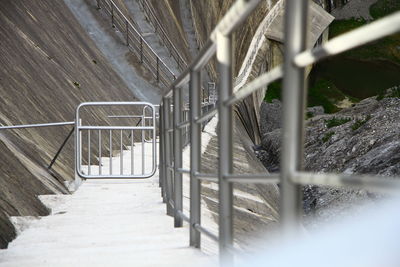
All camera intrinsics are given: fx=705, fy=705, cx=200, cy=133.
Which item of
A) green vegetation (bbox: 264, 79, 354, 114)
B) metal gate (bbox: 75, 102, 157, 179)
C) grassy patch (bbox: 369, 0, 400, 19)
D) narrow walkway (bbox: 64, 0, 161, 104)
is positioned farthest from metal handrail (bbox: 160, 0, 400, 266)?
grassy patch (bbox: 369, 0, 400, 19)

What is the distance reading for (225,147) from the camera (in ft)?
8.88

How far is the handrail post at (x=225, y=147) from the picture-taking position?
2.65 metres

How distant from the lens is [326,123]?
99.5ft

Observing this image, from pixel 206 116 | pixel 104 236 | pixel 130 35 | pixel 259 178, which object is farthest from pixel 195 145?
pixel 130 35

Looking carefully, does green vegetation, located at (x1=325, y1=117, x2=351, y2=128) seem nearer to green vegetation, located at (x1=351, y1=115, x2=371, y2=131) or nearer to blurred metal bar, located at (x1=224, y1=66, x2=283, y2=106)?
green vegetation, located at (x1=351, y1=115, x2=371, y2=131)

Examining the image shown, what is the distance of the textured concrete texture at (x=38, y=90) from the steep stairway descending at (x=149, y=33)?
5.18m

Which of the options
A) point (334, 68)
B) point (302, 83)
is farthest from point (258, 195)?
point (334, 68)

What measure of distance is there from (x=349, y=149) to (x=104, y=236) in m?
18.3

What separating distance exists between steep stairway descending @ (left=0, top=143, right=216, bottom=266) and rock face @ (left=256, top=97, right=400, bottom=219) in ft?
36.5

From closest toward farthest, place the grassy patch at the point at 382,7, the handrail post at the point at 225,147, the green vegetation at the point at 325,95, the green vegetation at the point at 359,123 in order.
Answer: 1. the handrail post at the point at 225,147
2. the green vegetation at the point at 359,123
3. the green vegetation at the point at 325,95
4. the grassy patch at the point at 382,7

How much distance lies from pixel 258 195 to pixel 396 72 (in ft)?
200

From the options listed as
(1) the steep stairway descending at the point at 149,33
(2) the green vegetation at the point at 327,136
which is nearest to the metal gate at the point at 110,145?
(1) the steep stairway descending at the point at 149,33

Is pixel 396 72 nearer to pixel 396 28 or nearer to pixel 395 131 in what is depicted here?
pixel 395 131

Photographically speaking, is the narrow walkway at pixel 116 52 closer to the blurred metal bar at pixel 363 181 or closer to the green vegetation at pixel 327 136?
the green vegetation at pixel 327 136
